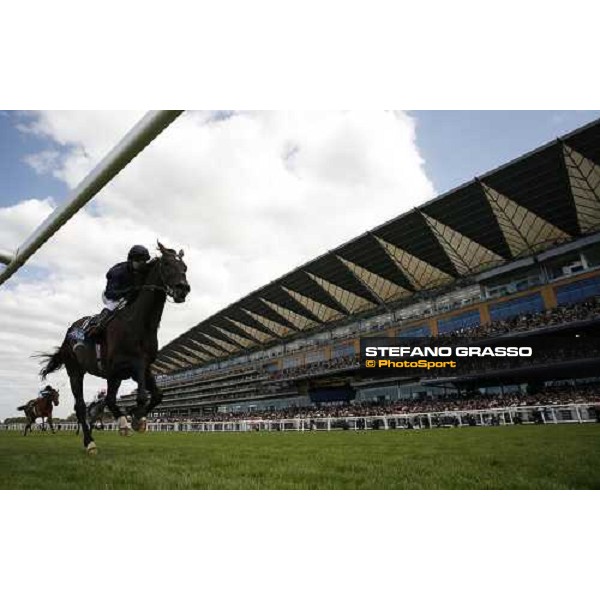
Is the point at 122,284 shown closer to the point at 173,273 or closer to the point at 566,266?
the point at 173,273

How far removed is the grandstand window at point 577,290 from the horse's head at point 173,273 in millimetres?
32904

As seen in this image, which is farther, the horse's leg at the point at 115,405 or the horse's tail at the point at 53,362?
the horse's tail at the point at 53,362

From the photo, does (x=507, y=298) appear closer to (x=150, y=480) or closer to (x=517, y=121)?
(x=517, y=121)

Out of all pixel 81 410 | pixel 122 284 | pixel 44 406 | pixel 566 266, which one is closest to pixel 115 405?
pixel 122 284

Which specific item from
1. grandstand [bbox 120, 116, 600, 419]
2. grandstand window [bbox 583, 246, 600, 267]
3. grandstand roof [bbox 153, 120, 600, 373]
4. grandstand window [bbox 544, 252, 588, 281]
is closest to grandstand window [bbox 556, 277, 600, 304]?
grandstand [bbox 120, 116, 600, 419]

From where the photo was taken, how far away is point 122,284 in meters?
6.09

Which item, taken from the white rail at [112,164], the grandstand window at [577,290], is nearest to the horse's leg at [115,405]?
the white rail at [112,164]

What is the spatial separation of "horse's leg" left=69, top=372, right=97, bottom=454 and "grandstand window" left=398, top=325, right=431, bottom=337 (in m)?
36.5

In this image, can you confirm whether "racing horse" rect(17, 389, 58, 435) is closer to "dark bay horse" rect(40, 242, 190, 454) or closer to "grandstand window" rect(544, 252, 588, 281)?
"dark bay horse" rect(40, 242, 190, 454)

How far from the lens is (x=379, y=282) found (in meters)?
46.2

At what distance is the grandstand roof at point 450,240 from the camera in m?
30.1

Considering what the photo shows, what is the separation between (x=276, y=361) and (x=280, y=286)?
38.4 ft

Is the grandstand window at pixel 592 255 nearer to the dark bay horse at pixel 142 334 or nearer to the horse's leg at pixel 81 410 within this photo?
the dark bay horse at pixel 142 334

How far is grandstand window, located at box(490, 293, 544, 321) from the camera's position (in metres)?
33.3
